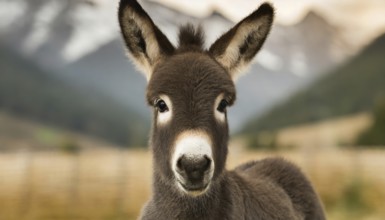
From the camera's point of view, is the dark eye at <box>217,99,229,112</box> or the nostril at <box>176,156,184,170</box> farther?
the dark eye at <box>217,99,229,112</box>

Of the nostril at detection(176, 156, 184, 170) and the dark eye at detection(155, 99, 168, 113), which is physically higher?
the dark eye at detection(155, 99, 168, 113)

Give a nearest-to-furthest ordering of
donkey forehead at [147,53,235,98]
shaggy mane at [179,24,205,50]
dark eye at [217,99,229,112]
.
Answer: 1. donkey forehead at [147,53,235,98]
2. dark eye at [217,99,229,112]
3. shaggy mane at [179,24,205,50]

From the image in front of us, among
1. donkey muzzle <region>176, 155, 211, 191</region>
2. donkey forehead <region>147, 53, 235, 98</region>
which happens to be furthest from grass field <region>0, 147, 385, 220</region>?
donkey muzzle <region>176, 155, 211, 191</region>

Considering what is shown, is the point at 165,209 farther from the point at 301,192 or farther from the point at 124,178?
the point at 124,178

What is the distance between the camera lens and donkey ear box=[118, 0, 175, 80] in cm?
561

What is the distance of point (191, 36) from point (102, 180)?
13540mm

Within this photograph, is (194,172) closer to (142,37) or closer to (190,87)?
(190,87)

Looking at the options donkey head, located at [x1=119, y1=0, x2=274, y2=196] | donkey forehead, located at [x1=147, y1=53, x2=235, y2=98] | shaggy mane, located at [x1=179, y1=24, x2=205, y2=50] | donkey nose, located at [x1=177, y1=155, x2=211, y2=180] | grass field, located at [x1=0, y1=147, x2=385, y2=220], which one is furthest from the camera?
grass field, located at [x1=0, y1=147, x2=385, y2=220]

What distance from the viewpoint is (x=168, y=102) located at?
205 inches

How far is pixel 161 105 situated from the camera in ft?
17.3

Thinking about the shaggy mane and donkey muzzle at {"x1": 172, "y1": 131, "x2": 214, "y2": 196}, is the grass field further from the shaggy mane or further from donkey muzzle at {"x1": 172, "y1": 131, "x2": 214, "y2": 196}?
donkey muzzle at {"x1": 172, "y1": 131, "x2": 214, "y2": 196}

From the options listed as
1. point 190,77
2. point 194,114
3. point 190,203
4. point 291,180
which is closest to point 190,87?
point 190,77

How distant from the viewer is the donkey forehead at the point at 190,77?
5203mm

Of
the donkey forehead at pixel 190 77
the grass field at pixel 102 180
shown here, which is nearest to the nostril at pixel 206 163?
the donkey forehead at pixel 190 77
